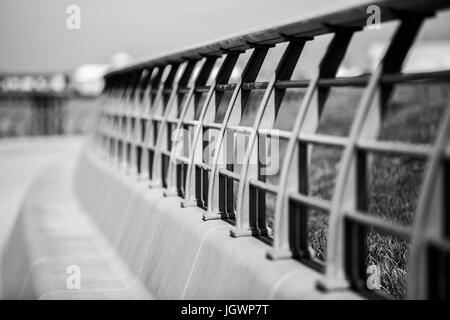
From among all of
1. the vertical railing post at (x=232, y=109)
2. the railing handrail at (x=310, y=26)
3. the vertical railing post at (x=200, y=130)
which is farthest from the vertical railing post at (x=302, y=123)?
the vertical railing post at (x=200, y=130)

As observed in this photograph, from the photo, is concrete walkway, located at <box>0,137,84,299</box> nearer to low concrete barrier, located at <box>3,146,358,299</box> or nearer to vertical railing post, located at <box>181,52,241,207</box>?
low concrete barrier, located at <box>3,146,358,299</box>

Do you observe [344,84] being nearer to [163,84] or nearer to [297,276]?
[297,276]

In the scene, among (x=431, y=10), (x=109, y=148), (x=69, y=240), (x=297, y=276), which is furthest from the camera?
(x=109, y=148)

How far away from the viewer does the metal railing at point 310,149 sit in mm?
3857

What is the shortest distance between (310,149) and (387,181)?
10106 millimetres

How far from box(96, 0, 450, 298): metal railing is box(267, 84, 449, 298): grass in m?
0.25

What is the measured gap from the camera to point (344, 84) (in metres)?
5.05

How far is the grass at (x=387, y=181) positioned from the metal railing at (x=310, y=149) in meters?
0.25

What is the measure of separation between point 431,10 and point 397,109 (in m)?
32.8

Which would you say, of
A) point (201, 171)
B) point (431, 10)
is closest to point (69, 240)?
point (201, 171)

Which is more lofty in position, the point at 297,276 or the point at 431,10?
the point at 431,10

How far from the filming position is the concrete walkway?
858 inches

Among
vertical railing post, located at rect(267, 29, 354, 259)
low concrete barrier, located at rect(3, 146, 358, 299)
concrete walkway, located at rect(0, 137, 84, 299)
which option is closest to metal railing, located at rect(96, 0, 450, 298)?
vertical railing post, located at rect(267, 29, 354, 259)

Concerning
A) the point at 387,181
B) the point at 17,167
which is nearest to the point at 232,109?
the point at 387,181
